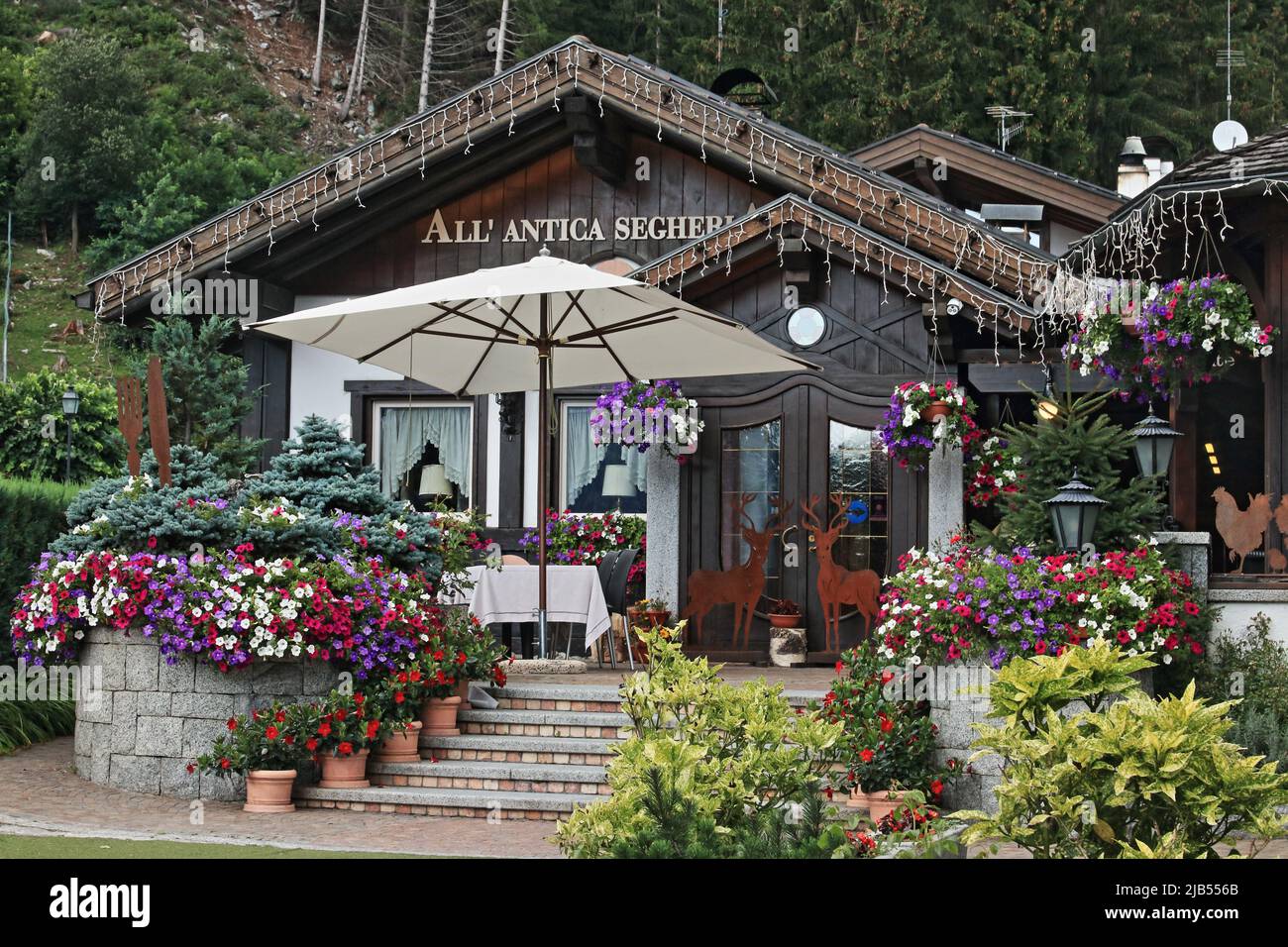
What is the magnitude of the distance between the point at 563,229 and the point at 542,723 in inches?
250

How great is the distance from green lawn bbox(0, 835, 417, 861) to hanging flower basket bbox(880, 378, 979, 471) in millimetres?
6240

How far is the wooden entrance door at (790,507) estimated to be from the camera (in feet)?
43.3

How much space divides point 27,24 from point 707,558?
1402 inches

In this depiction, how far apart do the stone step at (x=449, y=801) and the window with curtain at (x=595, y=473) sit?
224 inches

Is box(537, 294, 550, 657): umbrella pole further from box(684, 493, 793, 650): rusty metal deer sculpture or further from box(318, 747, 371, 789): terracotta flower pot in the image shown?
box(318, 747, 371, 789): terracotta flower pot

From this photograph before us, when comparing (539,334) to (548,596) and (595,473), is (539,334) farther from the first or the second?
(595,473)

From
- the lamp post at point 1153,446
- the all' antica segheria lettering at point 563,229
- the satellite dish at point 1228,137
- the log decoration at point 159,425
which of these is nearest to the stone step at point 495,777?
the log decoration at point 159,425

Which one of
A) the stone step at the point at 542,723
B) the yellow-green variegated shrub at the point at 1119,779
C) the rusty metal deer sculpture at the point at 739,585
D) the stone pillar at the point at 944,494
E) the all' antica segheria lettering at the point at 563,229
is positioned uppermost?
the all' antica segheria lettering at the point at 563,229

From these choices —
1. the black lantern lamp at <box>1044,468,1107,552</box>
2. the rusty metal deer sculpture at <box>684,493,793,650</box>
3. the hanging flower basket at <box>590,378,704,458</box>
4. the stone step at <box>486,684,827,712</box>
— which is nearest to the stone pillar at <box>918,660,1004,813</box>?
the black lantern lamp at <box>1044,468,1107,552</box>

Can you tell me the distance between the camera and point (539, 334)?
12.1 meters

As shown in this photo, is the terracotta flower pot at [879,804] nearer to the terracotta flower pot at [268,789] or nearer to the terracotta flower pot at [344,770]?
the terracotta flower pot at [344,770]

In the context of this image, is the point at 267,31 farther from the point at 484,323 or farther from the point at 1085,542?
the point at 1085,542
